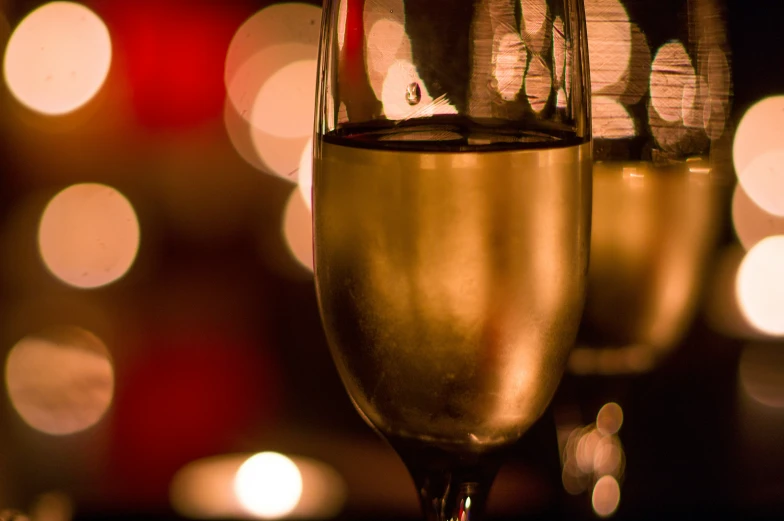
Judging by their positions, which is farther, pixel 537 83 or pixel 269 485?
pixel 269 485

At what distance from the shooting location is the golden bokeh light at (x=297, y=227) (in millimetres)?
1730

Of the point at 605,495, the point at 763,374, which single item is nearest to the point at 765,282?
the point at 763,374

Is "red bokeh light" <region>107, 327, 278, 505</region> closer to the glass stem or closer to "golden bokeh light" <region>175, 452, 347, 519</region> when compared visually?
"golden bokeh light" <region>175, 452, 347, 519</region>

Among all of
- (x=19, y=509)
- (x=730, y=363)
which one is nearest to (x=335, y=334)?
(x=19, y=509)

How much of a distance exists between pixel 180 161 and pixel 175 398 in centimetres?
88

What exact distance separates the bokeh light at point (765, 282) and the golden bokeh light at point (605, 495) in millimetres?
877

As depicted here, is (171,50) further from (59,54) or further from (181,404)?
(181,404)

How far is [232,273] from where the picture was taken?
5.38ft

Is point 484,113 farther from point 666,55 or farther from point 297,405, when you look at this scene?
point 297,405

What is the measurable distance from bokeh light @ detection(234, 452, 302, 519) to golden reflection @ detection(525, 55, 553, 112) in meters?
0.45

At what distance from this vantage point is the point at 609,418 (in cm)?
50

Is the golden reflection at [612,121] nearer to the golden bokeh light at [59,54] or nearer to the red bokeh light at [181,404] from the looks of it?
the red bokeh light at [181,404]

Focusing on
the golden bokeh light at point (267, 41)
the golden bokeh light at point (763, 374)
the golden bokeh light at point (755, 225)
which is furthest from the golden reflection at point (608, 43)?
the golden bokeh light at point (267, 41)

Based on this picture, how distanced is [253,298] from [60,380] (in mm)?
429
